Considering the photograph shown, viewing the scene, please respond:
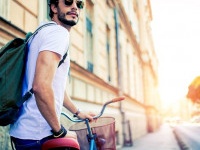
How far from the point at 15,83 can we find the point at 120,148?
350 inches

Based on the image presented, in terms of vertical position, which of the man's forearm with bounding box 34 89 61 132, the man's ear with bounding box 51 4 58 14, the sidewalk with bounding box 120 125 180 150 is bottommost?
the sidewalk with bounding box 120 125 180 150

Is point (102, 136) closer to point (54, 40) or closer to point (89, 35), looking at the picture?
point (54, 40)

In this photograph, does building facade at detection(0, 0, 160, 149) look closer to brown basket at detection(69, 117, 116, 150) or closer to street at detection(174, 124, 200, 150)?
brown basket at detection(69, 117, 116, 150)

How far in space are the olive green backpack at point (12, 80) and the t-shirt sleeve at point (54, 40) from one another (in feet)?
0.22

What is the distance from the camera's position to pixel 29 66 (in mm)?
1618

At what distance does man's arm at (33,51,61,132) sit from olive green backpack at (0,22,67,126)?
0.11m

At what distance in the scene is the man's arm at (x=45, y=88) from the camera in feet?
4.89

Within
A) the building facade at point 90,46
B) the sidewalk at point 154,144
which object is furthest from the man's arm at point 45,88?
the sidewalk at point 154,144

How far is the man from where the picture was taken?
4.91ft

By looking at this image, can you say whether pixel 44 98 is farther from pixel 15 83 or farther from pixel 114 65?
pixel 114 65

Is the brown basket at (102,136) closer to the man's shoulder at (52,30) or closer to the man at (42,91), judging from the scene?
the man at (42,91)

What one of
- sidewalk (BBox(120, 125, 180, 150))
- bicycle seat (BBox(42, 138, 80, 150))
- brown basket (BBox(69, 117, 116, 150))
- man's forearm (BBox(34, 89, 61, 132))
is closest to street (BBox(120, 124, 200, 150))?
sidewalk (BBox(120, 125, 180, 150))

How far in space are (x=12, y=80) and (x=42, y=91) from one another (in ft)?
0.63

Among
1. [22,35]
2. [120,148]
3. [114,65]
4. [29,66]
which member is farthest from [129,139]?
[29,66]
